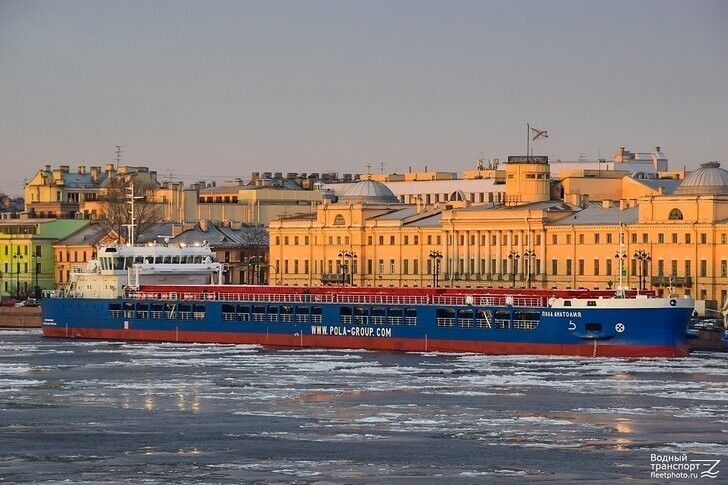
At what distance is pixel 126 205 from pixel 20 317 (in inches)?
1149

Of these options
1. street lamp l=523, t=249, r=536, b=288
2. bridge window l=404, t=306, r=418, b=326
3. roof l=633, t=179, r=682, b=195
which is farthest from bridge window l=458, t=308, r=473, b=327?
roof l=633, t=179, r=682, b=195

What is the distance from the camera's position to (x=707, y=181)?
12219 centimetres

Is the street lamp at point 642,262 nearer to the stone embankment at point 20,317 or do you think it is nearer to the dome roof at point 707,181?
the dome roof at point 707,181

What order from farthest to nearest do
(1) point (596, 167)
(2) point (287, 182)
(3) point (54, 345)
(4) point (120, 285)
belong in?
(2) point (287, 182) → (1) point (596, 167) → (4) point (120, 285) → (3) point (54, 345)

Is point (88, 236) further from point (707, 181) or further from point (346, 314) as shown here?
point (346, 314)

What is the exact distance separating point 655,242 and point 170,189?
63.6 meters

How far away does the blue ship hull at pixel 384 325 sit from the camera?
83750 millimetres

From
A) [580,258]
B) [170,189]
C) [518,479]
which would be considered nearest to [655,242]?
[580,258]

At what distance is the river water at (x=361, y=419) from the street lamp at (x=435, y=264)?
43660mm

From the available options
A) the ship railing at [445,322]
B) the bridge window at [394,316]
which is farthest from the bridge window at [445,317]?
the bridge window at [394,316]

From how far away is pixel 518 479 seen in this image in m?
49.5

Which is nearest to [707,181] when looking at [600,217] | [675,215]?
[675,215]

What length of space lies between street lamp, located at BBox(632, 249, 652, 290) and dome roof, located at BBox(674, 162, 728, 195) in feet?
Result: 14.5

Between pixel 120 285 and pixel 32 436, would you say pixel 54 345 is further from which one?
pixel 32 436
